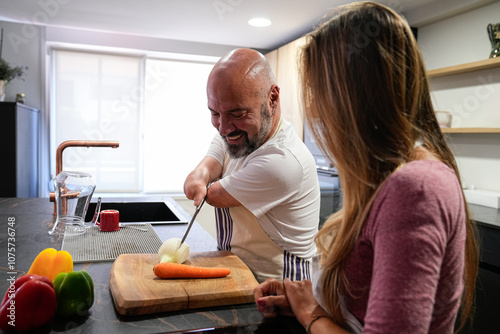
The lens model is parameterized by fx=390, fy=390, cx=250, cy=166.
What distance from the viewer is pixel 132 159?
4629 mm

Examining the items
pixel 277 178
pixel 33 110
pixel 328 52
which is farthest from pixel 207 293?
pixel 33 110


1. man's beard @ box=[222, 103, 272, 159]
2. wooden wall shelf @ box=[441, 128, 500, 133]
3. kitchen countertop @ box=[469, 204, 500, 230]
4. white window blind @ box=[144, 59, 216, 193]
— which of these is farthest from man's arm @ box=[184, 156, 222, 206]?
white window blind @ box=[144, 59, 216, 193]

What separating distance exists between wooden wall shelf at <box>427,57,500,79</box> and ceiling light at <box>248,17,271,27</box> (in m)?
1.50

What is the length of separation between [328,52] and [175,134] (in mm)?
4270

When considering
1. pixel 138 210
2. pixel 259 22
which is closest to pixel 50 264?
pixel 138 210

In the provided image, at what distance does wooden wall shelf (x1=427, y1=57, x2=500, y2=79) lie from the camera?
2.45m

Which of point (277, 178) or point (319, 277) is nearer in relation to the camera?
point (319, 277)

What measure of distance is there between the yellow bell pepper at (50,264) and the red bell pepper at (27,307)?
0.16m

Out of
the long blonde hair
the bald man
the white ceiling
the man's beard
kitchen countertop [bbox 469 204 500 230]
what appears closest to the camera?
the long blonde hair

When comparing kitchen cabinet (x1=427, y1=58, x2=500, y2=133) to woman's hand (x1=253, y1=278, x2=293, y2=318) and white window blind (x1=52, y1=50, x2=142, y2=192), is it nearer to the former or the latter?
woman's hand (x1=253, y1=278, x2=293, y2=318)

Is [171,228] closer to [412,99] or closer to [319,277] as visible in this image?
[319,277]

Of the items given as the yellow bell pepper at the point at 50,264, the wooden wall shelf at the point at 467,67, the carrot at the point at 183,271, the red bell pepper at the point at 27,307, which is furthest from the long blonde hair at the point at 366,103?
the wooden wall shelf at the point at 467,67

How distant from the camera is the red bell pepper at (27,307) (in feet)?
2.34

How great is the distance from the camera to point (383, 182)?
1.85ft
